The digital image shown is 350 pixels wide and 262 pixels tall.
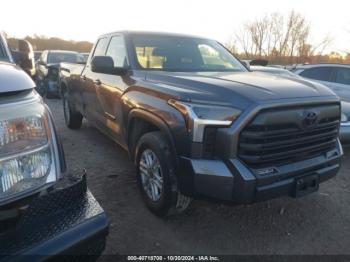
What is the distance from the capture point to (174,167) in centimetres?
284

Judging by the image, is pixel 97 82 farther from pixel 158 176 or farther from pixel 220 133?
pixel 220 133

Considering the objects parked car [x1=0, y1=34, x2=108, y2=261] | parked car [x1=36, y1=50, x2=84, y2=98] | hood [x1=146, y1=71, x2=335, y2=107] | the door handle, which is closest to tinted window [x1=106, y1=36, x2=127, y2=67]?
the door handle

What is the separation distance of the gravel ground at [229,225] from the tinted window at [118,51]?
1.43m

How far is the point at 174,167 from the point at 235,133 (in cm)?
63

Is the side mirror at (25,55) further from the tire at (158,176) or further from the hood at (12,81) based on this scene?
the hood at (12,81)

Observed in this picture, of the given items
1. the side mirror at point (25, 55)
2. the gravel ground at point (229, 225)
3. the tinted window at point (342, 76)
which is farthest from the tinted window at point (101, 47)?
the tinted window at point (342, 76)

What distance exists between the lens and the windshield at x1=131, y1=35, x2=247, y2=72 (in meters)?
3.87

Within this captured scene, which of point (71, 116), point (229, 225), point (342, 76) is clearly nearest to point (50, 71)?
point (71, 116)

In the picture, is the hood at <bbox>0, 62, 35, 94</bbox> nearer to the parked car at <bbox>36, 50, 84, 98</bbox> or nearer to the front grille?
the front grille

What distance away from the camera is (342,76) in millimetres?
8469

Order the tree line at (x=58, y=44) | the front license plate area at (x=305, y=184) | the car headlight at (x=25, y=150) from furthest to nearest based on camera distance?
1. the tree line at (x=58, y=44)
2. the front license plate area at (x=305, y=184)
3. the car headlight at (x=25, y=150)

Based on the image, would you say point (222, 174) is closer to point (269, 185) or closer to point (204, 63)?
point (269, 185)

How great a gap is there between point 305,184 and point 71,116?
190 inches

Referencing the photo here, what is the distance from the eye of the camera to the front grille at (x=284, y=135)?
2574 mm
